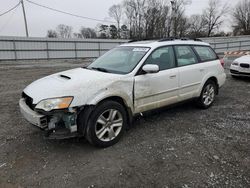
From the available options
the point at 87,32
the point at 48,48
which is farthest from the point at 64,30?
the point at 48,48

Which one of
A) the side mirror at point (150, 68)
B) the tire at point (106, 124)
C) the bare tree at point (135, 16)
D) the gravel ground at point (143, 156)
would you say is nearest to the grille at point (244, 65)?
the gravel ground at point (143, 156)

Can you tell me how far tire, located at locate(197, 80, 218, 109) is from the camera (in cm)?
472

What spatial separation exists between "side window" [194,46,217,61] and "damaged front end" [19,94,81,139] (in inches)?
130

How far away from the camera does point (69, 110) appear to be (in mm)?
2717

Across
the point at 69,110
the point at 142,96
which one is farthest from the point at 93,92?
the point at 142,96

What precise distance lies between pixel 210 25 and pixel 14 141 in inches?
2437

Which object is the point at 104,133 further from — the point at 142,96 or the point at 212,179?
the point at 212,179

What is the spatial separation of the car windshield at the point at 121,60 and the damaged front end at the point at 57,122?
1141 mm

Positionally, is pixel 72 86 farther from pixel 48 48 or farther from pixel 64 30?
pixel 64 30

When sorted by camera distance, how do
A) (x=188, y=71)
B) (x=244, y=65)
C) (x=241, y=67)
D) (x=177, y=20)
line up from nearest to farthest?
(x=188, y=71) < (x=244, y=65) < (x=241, y=67) < (x=177, y=20)

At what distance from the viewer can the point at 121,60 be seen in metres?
3.87

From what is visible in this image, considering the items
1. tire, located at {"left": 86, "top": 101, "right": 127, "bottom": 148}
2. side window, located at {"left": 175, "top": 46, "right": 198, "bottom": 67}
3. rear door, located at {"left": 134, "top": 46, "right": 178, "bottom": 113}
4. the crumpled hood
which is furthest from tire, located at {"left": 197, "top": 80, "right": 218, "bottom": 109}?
the crumpled hood

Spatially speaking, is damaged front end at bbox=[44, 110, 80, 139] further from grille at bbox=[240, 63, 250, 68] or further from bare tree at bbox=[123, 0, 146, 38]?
bare tree at bbox=[123, 0, 146, 38]

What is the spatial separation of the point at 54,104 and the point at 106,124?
0.86 metres
